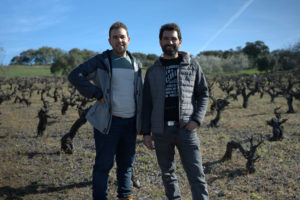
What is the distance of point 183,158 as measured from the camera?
2705mm

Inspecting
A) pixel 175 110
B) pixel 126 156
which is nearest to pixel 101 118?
pixel 126 156

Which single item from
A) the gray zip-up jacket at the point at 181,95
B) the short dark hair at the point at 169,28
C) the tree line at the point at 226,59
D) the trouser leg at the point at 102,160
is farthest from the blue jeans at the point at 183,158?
the tree line at the point at 226,59

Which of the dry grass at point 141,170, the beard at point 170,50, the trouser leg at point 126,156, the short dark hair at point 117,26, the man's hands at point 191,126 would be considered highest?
the short dark hair at point 117,26

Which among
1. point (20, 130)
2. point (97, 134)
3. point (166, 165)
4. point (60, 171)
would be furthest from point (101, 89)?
point (20, 130)

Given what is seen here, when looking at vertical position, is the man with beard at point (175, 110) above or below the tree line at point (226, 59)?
→ below

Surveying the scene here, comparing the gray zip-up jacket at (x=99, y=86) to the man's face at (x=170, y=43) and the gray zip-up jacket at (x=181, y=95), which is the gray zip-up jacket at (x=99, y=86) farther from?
the man's face at (x=170, y=43)

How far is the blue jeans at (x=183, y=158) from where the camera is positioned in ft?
8.57

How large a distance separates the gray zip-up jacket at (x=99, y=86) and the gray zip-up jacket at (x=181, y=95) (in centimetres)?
17

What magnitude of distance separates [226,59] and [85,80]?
234 ft

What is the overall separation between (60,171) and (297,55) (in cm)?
4971

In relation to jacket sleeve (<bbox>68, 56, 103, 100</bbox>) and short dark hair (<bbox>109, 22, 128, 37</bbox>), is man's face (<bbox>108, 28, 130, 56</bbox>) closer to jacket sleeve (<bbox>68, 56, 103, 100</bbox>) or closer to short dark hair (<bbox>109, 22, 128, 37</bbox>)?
short dark hair (<bbox>109, 22, 128, 37</bbox>)

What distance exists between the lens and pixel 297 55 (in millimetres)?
42031

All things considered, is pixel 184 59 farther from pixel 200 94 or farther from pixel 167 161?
pixel 167 161

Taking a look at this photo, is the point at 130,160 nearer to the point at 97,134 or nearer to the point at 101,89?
the point at 97,134
